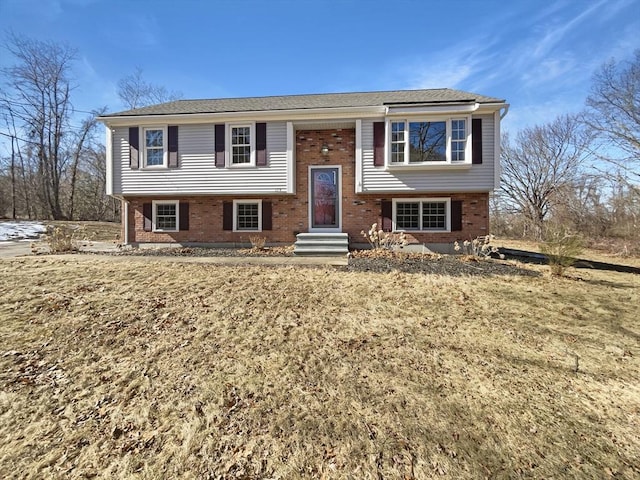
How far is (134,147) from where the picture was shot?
11.2m

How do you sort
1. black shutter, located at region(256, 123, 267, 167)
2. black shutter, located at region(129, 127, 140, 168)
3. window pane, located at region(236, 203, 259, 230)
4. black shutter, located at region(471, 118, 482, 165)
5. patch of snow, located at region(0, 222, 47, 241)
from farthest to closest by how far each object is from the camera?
patch of snow, located at region(0, 222, 47, 241) → window pane, located at region(236, 203, 259, 230) → black shutter, located at region(129, 127, 140, 168) → black shutter, located at region(256, 123, 267, 167) → black shutter, located at region(471, 118, 482, 165)

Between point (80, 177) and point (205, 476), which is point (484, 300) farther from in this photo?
point (80, 177)

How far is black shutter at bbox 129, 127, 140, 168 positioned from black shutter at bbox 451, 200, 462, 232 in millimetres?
11461

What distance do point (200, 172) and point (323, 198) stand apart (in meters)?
4.54

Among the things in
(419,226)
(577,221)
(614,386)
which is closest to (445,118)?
(419,226)

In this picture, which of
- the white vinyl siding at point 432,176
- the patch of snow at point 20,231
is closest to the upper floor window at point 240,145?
the white vinyl siding at point 432,176

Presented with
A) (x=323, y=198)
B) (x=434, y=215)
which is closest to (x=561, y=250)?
(x=434, y=215)

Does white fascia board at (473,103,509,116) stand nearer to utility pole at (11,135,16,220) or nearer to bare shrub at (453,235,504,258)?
bare shrub at (453,235,504,258)

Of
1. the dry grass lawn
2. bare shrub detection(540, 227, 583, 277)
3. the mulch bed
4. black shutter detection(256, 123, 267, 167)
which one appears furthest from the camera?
black shutter detection(256, 123, 267, 167)

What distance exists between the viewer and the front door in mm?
11312

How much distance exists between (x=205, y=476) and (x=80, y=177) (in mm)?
34394

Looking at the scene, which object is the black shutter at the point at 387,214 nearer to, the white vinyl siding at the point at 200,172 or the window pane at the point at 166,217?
the white vinyl siding at the point at 200,172

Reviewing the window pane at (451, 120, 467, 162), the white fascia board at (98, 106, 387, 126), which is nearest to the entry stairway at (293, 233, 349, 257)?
the white fascia board at (98, 106, 387, 126)

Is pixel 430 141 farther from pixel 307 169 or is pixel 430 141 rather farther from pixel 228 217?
pixel 228 217
